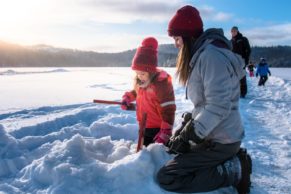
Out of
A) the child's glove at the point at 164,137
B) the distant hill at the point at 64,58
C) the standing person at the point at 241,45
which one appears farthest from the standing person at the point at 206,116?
the distant hill at the point at 64,58

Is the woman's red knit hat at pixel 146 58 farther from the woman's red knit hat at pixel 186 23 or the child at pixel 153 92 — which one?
the woman's red knit hat at pixel 186 23

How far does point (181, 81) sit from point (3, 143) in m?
2.20

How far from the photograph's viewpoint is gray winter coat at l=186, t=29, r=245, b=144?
2.55m

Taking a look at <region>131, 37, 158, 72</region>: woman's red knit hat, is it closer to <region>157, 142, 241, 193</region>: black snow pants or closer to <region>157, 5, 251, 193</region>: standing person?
<region>157, 5, 251, 193</region>: standing person

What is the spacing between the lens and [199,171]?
9.14 feet

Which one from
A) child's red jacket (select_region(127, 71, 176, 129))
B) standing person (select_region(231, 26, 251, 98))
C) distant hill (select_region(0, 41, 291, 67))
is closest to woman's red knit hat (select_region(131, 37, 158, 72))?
child's red jacket (select_region(127, 71, 176, 129))

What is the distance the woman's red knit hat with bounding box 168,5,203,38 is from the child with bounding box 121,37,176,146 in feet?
3.17

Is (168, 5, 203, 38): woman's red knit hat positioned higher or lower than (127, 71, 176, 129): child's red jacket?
higher

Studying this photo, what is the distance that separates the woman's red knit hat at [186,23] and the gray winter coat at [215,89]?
0.11m

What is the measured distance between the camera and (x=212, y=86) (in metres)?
2.56

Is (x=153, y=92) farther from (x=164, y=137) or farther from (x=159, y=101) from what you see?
(x=164, y=137)

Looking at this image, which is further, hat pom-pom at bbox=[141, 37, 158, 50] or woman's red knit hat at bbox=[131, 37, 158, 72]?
hat pom-pom at bbox=[141, 37, 158, 50]

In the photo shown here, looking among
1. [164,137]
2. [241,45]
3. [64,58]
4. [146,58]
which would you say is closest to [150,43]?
[146,58]

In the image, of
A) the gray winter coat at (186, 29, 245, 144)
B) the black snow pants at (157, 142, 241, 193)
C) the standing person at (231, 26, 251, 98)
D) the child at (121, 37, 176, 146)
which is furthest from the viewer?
the standing person at (231, 26, 251, 98)
